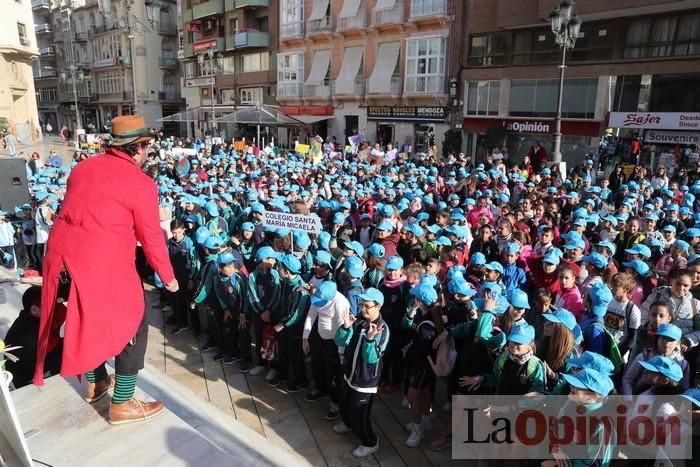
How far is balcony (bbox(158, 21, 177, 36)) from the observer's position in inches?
2046

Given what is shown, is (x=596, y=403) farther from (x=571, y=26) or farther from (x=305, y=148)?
(x=305, y=148)

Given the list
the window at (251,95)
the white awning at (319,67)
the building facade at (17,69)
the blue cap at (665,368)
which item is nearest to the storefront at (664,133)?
the blue cap at (665,368)

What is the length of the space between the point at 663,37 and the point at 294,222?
19.5m

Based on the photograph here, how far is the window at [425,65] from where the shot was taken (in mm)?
25906

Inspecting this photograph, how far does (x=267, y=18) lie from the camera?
37375mm

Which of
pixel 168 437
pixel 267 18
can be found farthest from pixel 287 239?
pixel 267 18

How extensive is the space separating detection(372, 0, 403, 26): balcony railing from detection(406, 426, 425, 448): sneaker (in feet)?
86.0

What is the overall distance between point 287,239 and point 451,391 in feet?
9.89

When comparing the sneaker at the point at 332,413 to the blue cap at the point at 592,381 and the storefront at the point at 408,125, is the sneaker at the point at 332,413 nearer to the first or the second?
the blue cap at the point at 592,381

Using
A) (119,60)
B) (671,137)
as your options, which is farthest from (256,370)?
(119,60)


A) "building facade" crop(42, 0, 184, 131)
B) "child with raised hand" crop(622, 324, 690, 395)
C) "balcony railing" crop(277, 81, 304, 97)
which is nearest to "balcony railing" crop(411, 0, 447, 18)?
"balcony railing" crop(277, 81, 304, 97)

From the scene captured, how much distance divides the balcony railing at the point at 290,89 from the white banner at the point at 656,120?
66.8 feet

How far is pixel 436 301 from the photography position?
437 cm

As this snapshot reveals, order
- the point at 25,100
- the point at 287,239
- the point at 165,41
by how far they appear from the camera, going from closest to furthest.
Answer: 1. the point at 287,239
2. the point at 25,100
3. the point at 165,41
